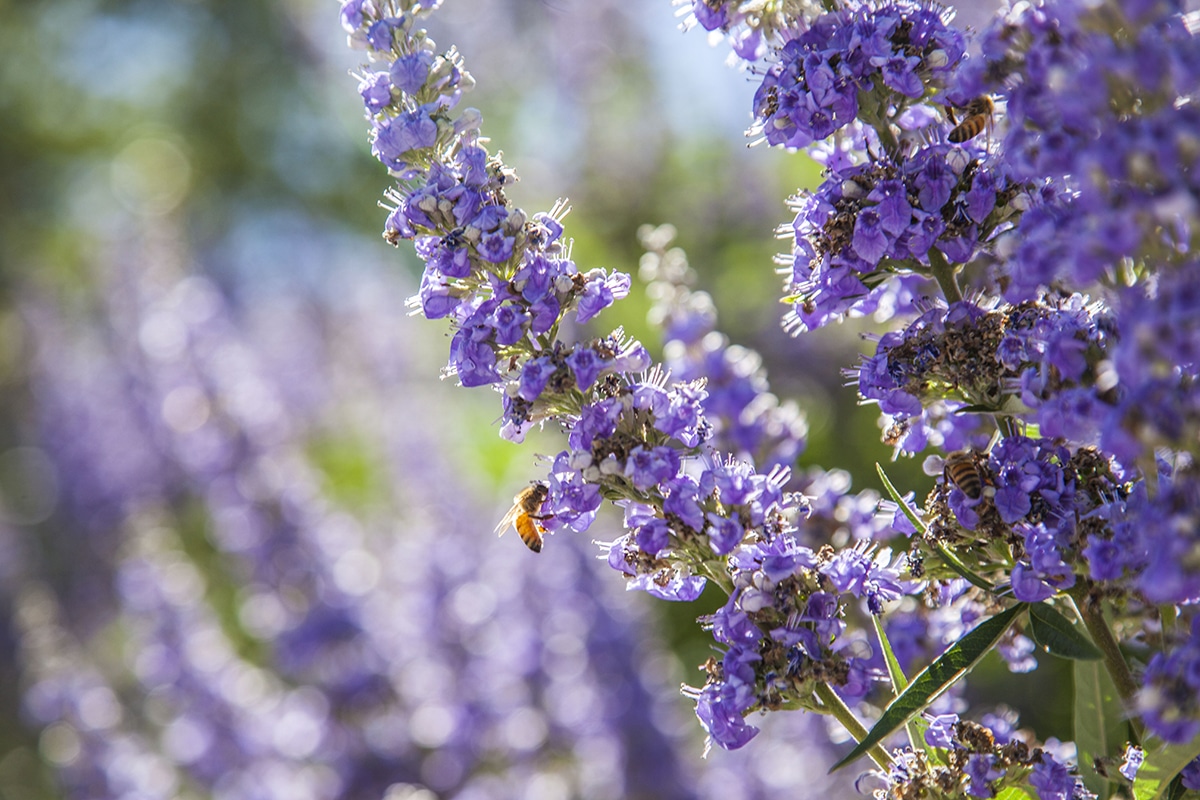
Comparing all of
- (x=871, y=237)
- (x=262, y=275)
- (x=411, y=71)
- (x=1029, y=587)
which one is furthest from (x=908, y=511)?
(x=262, y=275)

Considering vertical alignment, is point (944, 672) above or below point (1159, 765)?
above

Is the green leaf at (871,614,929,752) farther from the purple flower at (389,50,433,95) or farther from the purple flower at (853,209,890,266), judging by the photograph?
the purple flower at (389,50,433,95)

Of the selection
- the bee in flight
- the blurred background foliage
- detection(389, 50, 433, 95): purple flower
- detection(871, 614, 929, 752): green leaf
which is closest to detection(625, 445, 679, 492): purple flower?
the bee in flight

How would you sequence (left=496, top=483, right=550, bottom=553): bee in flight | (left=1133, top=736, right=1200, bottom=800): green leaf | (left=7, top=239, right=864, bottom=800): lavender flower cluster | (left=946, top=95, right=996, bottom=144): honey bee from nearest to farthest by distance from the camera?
(left=1133, top=736, right=1200, bottom=800): green leaf
(left=946, top=95, right=996, bottom=144): honey bee
(left=496, top=483, right=550, bottom=553): bee in flight
(left=7, top=239, right=864, bottom=800): lavender flower cluster

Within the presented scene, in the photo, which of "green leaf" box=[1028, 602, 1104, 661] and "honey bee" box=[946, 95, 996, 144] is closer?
"green leaf" box=[1028, 602, 1104, 661]

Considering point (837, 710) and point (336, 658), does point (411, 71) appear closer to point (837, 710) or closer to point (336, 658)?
point (837, 710)

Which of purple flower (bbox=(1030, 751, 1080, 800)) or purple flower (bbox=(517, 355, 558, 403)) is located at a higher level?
purple flower (bbox=(517, 355, 558, 403))

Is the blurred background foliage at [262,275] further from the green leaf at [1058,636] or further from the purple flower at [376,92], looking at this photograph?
the green leaf at [1058,636]

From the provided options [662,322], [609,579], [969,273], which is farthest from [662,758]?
[969,273]
